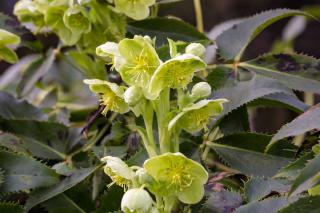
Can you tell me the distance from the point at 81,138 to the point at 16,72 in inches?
14.9

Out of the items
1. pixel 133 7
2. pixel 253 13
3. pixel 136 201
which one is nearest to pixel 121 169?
pixel 136 201

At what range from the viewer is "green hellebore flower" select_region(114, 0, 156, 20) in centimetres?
80

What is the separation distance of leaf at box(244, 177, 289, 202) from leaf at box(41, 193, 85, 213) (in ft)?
0.70

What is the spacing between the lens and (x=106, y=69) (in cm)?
91

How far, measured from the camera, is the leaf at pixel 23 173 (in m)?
0.71

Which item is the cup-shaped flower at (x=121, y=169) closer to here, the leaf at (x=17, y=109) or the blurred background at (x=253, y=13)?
the leaf at (x=17, y=109)

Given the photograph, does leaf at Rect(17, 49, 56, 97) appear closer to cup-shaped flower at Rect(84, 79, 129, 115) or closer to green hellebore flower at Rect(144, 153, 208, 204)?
cup-shaped flower at Rect(84, 79, 129, 115)

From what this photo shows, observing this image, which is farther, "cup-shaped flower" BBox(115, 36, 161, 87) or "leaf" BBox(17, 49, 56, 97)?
"leaf" BBox(17, 49, 56, 97)

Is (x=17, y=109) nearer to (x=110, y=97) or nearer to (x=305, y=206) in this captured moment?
(x=110, y=97)

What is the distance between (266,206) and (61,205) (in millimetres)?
264

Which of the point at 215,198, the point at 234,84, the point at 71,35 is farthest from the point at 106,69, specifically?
the point at 215,198

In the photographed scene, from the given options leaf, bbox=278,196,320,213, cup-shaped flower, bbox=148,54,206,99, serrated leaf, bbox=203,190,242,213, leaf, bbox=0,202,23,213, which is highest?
cup-shaped flower, bbox=148,54,206,99

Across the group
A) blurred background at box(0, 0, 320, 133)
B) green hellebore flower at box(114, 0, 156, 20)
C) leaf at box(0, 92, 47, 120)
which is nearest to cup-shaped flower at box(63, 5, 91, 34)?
green hellebore flower at box(114, 0, 156, 20)

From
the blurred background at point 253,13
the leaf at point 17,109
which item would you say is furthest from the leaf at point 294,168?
Answer: the blurred background at point 253,13
